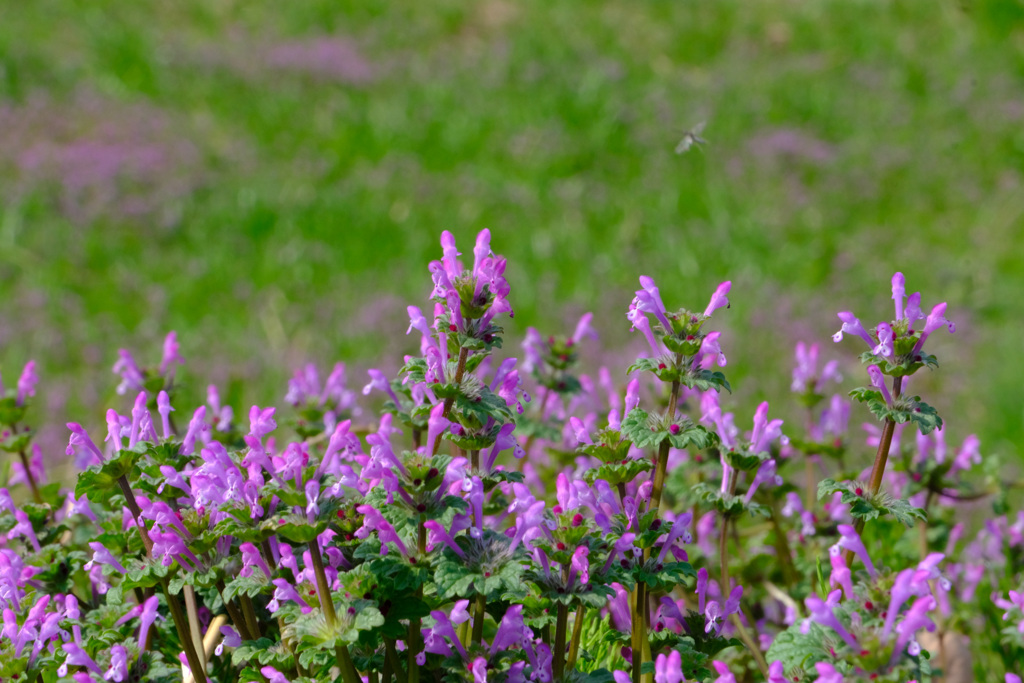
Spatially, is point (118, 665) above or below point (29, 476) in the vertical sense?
below

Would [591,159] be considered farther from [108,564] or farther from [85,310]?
[108,564]

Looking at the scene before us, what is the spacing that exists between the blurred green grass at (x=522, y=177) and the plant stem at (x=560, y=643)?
125 inches

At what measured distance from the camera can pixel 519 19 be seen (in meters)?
11.7

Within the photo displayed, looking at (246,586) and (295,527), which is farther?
(246,586)

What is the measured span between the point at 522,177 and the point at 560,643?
703cm

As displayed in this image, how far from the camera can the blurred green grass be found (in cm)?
596

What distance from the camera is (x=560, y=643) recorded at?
1346 millimetres

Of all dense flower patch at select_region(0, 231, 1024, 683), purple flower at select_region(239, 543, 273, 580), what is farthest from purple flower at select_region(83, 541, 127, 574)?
purple flower at select_region(239, 543, 273, 580)

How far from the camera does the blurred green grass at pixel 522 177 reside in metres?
5.96

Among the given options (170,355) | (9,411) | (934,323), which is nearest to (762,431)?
(934,323)

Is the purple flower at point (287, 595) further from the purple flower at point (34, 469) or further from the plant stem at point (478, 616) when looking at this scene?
the purple flower at point (34, 469)

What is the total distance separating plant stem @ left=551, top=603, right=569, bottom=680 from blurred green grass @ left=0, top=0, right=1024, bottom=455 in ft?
10.4

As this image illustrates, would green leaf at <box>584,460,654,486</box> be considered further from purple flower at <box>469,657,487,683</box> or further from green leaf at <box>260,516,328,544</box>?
green leaf at <box>260,516,328,544</box>

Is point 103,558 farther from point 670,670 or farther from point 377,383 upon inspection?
point 670,670
